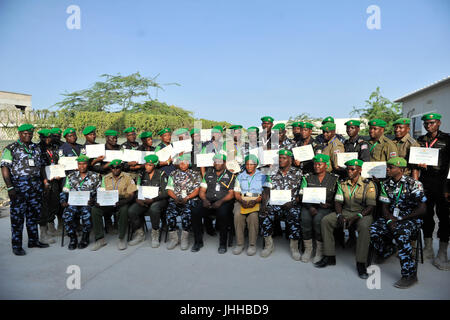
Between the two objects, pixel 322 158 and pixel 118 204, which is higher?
pixel 322 158

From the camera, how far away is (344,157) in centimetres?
457

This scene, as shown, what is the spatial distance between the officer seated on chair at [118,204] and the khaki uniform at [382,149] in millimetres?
3991

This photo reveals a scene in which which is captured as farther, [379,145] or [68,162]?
[68,162]

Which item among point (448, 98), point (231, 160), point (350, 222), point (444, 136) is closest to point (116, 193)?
point (231, 160)

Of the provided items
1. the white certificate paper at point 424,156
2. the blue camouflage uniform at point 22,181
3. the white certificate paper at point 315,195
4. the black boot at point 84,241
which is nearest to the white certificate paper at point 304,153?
the white certificate paper at point 315,195

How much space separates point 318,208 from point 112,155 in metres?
3.73

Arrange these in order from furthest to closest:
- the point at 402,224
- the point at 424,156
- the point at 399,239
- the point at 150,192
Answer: the point at 150,192
the point at 424,156
the point at 402,224
the point at 399,239

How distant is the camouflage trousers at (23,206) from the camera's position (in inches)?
181

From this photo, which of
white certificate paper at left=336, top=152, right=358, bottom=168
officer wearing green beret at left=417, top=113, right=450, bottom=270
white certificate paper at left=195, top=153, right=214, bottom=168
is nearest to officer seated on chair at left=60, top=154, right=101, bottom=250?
white certificate paper at left=195, top=153, right=214, bottom=168

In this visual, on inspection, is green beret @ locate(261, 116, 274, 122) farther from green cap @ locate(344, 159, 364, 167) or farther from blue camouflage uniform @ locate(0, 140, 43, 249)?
blue camouflage uniform @ locate(0, 140, 43, 249)

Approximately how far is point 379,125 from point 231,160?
2470mm

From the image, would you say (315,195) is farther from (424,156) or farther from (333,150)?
(424,156)

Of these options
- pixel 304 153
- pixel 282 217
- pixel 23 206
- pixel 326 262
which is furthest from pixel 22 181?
pixel 326 262

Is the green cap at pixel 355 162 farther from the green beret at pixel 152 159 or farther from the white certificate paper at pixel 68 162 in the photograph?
the white certificate paper at pixel 68 162
